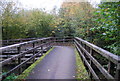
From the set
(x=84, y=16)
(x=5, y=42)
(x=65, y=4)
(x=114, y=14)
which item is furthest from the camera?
(x=65, y=4)

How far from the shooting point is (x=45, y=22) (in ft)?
44.1

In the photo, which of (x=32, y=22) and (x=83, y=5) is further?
(x=32, y=22)

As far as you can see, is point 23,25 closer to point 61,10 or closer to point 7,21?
point 7,21

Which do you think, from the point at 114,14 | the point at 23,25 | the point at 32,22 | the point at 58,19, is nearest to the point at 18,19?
the point at 23,25

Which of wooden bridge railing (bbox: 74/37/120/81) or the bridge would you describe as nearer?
wooden bridge railing (bbox: 74/37/120/81)

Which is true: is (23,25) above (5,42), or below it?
above

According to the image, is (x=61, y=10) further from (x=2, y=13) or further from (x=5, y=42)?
(x=5, y=42)

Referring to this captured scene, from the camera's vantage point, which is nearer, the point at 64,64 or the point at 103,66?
the point at 103,66

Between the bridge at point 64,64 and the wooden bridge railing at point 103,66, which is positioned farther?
the bridge at point 64,64

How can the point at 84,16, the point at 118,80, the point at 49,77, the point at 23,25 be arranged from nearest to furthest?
the point at 118,80, the point at 49,77, the point at 84,16, the point at 23,25

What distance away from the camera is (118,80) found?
129 cm

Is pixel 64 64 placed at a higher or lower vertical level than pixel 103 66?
lower

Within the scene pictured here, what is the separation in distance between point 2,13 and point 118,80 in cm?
1096

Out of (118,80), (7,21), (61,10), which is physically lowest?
(118,80)
